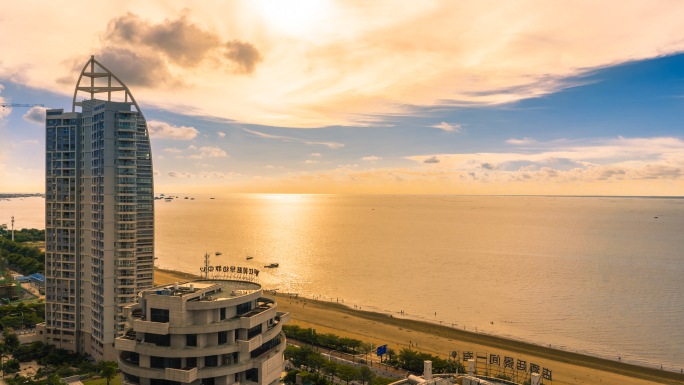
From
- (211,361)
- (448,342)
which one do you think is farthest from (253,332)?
(448,342)

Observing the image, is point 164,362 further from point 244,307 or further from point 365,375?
point 365,375

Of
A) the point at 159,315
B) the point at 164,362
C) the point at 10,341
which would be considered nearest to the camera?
the point at 164,362

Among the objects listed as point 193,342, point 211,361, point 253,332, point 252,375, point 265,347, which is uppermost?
point 193,342

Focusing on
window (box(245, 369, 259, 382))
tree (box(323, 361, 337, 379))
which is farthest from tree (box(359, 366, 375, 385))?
window (box(245, 369, 259, 382))

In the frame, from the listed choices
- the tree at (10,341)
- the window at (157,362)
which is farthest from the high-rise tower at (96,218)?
the window at (157,362)

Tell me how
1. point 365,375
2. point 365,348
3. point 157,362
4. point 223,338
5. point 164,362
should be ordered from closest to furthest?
point 164,362 < point 157,362 < point 223,338 < point 365,375 < point 365,348

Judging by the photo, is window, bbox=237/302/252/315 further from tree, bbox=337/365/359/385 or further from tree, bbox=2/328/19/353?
tree, bbox=2/328/19/353

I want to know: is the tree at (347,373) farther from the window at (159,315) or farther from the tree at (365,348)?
the window at (159,315)

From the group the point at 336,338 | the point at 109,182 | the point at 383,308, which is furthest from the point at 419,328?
the point at 109,182

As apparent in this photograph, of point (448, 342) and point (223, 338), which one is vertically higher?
point (223, 338)
